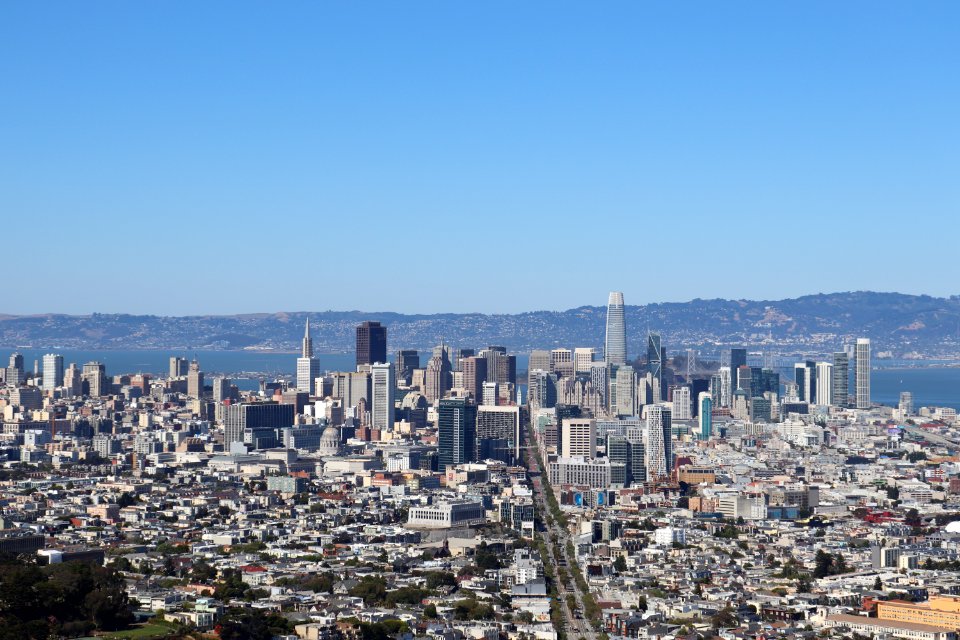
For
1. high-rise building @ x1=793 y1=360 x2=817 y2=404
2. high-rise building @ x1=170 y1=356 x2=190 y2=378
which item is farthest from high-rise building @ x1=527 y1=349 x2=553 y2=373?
high-rise building @ x1=170 y1=356 x2=190 y2=378

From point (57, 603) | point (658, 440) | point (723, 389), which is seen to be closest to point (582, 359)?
point (723, 389)

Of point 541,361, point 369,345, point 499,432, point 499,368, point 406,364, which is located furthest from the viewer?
point 541,361

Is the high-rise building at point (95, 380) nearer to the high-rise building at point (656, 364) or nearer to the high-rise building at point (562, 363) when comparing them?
the high-rise building at point (562, 363)

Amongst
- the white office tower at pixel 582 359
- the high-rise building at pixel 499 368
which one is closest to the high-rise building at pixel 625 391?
the high-rise building at pixel 499 368

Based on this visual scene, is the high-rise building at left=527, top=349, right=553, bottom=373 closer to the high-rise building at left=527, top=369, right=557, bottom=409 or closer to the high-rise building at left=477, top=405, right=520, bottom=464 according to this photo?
the high-rise building at left=527, top=369, right=557, bottom=409

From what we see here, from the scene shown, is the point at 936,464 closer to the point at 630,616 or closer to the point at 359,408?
the point at 359,408

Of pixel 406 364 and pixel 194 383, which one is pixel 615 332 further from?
pixel 194 383
